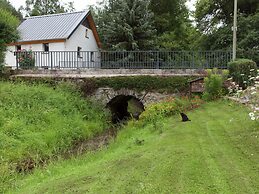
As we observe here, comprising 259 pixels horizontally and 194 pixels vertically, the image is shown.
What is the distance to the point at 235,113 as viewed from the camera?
9484 millimetres

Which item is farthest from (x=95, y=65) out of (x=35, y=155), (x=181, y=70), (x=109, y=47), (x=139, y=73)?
(x=35, y=155)

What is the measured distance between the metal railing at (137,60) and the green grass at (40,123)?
2.72m

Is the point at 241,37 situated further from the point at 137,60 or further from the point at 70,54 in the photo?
the point at 70,54

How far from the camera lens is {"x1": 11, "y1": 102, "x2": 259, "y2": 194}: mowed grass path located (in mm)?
4699

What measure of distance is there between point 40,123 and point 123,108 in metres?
8.85

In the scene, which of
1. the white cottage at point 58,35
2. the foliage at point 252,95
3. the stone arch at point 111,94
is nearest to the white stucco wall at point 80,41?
the white cottage at point 58,35

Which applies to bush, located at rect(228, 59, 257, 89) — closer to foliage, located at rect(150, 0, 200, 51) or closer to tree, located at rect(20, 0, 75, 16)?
foliage, located at rect(150, 0, 200, 51)

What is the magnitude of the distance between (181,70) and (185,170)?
10001 mm

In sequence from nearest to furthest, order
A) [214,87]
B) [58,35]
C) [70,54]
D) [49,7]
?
[214,87] < [70,54] < [58,35] < [49,7]

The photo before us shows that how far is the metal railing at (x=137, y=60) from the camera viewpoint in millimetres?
15914

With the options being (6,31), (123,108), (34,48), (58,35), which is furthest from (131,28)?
(6,31)

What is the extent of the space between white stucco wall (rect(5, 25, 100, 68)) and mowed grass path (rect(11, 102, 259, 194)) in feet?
33.8

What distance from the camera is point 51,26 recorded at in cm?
2562

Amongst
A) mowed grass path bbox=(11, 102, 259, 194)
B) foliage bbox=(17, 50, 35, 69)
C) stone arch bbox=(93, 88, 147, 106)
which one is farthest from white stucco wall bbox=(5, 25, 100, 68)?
mowed grass path bbox=(11, 102, 259, 194)
